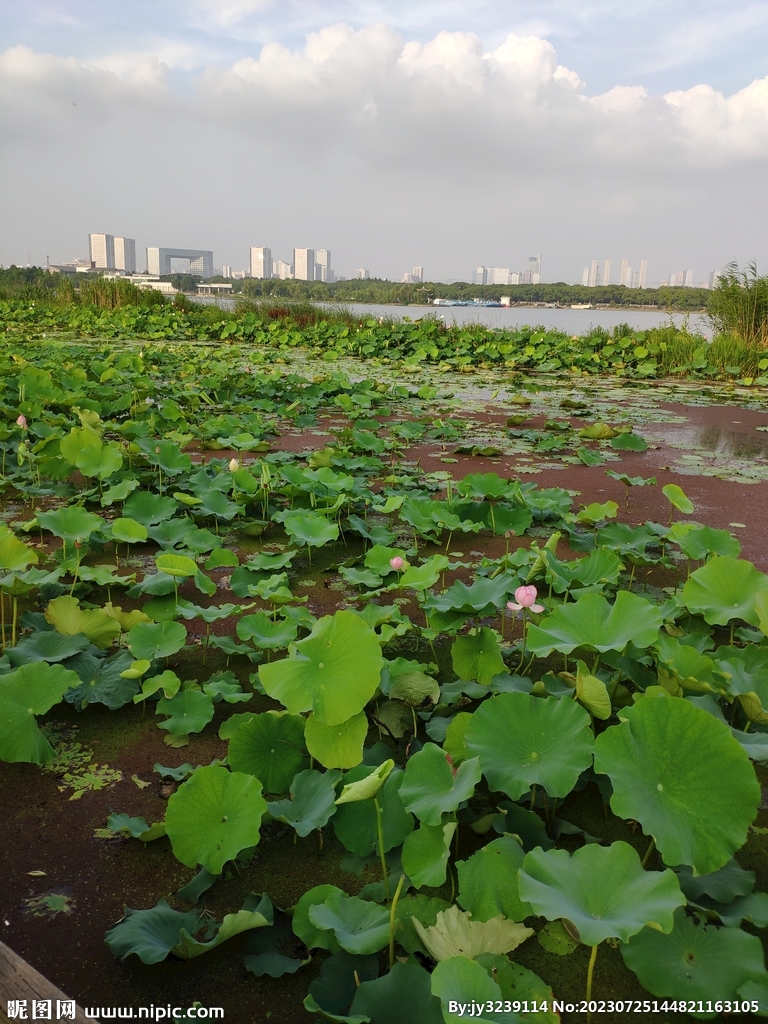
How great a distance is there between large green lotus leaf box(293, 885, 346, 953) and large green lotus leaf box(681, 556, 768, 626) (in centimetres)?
100

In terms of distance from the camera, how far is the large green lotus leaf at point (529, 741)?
3.33ft

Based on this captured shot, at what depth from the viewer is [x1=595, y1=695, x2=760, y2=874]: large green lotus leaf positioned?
886mm

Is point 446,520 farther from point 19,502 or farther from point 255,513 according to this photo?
point 19,502

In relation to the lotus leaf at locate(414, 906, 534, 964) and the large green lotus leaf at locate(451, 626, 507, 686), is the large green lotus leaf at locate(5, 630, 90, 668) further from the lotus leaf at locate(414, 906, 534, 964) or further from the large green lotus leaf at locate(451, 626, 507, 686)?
the lotus leaf at locate(414, 906, 534, 964)

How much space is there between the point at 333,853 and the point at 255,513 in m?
1.70

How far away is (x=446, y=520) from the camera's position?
7.41 ft

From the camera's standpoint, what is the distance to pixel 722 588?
153cm

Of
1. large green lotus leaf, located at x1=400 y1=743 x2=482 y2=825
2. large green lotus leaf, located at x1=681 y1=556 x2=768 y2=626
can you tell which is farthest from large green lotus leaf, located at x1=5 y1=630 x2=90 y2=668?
large green lotus leaf, located at x1=681 y1=556 x2=768 y2=626

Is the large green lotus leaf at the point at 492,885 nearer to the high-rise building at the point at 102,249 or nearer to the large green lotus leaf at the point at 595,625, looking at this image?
the large green lotus leaf at the point at 595,625

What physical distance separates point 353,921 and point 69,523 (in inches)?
59.9

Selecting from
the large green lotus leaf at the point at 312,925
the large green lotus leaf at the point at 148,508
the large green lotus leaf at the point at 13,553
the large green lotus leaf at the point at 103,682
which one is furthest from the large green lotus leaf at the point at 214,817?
the large green lotus leaf at the point at 148,508

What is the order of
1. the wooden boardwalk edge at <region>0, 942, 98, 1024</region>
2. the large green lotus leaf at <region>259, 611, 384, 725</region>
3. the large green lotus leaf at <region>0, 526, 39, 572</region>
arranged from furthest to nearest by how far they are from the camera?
the large green lotus leaf at <region>0, 526, 39, 572</region>
the large green lotus leaf at <region>259, 611, 384, 725</region>
the wooden boardwalk edge at <region>0, 942, 98, 1024</region>

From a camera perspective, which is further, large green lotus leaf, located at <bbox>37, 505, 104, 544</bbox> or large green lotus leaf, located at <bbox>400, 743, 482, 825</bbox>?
large green lotus leaf, located at <bbox>37, 505, 104, 544</bbox>

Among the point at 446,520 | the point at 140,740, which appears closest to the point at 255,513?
the point at 446,520
